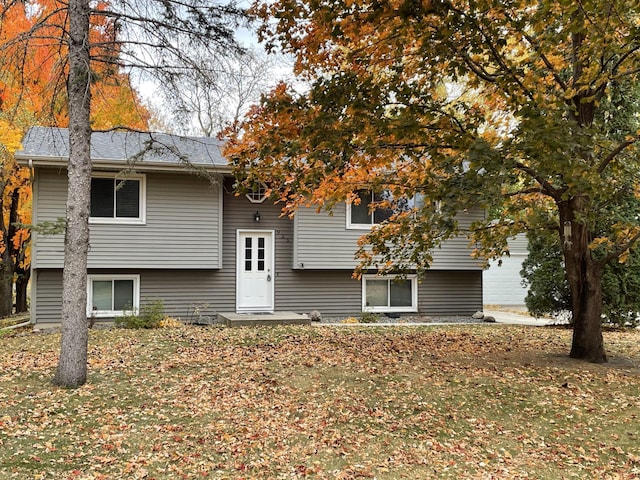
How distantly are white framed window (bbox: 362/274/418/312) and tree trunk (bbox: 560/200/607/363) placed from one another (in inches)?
257

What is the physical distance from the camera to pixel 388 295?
14.1 meters

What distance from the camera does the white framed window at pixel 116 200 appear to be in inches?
464

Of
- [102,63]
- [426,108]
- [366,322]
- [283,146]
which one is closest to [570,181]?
[426,108]

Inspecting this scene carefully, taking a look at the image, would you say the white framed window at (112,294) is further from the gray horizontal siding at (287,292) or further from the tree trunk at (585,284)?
the tree trunk at (585,284)

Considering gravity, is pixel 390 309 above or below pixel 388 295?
below

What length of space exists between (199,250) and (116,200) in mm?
2176

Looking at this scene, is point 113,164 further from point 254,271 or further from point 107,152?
point 254,271

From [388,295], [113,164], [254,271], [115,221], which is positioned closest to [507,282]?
[388,295]

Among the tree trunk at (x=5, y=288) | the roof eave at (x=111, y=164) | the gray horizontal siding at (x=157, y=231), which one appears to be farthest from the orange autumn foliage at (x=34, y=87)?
the gray horizontal siding at (x=157, y=231)

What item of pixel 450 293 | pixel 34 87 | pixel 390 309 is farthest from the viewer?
pixel 450 293

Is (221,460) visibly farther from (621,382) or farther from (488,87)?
(488,87)

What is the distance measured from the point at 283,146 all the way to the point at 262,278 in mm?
7416

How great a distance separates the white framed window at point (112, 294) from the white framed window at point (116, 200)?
1.40 metres

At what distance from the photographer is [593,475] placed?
4.17 meters
